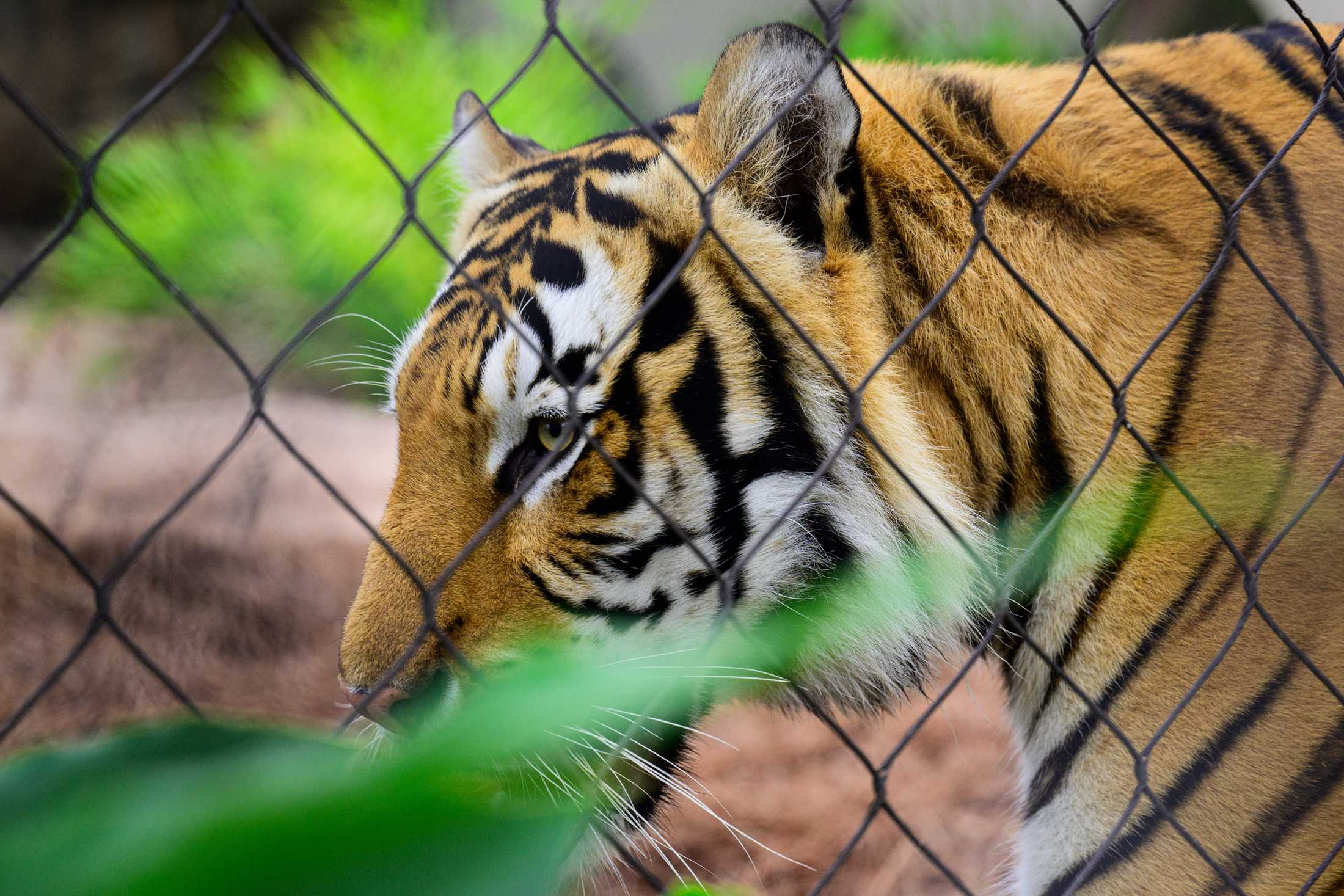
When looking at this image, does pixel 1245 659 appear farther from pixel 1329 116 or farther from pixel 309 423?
pixel 309 423

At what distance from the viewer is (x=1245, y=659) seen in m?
1.30

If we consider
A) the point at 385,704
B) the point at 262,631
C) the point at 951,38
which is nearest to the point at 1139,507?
the point at 385,704

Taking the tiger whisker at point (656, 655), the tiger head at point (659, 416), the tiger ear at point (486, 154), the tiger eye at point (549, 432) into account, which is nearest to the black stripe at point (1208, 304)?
the tiger head at point (659, 416)

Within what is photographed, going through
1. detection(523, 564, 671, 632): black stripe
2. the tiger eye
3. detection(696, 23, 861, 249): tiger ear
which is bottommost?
detection(523, 564, 671, 632): black stripe

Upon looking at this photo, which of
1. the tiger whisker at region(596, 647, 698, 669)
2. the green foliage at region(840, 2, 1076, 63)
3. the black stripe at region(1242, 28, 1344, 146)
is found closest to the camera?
the tiger whisker at region(596, 647, 698, 669)

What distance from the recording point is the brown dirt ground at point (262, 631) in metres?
2.34

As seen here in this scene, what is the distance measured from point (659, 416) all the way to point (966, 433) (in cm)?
42

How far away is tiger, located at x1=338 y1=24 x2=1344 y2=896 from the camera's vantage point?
4.23ft

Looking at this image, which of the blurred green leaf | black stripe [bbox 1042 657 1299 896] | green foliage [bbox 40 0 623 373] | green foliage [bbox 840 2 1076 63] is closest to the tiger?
black stripe [bbox 1042 657 1299 896]

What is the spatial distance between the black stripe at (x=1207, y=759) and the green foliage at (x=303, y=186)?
256cm

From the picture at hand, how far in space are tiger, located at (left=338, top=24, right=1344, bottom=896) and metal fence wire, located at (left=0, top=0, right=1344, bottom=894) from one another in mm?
24

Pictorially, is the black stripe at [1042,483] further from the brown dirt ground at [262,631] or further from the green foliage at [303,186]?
the green foliage at [303,186]

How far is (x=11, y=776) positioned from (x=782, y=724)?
9.18 feet

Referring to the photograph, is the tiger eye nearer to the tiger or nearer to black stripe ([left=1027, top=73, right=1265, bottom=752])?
the tiger
